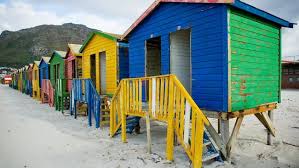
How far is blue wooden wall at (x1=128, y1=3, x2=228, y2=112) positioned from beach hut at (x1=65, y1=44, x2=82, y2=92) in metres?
9.44

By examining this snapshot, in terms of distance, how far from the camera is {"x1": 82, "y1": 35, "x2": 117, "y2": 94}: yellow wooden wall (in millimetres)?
11930

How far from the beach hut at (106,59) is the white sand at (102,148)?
9.22ft

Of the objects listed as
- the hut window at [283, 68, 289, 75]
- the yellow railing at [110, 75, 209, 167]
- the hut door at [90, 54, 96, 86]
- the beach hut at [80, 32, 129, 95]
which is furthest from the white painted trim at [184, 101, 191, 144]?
the hut window at [283, 68, 289, 75]

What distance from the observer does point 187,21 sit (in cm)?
734

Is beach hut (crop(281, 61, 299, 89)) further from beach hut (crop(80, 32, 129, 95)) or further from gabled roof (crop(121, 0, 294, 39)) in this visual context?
beach hut (crop(80, 32, 129, 95))

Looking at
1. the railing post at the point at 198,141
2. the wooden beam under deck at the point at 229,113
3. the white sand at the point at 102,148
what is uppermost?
the wooden beam under deck at the point at 229,113

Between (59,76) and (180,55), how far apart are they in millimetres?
13949

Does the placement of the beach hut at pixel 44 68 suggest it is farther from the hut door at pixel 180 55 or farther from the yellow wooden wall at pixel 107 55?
the hut door at pixel 180 55

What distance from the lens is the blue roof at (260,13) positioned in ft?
20.3

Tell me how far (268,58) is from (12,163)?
8271 mm

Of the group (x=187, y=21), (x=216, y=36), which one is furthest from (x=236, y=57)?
(x=187, y=21)

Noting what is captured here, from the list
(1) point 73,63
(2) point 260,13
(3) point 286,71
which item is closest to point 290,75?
(3) point 286,71

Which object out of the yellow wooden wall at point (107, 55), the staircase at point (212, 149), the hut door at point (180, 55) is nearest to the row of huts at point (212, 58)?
the hut door at point (180, 55)

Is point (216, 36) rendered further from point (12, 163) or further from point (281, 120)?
point (281, 120)
